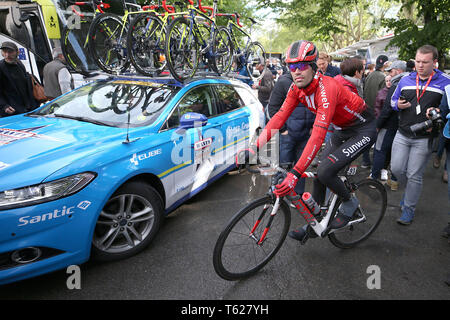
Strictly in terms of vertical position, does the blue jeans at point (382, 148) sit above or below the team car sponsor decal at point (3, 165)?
below

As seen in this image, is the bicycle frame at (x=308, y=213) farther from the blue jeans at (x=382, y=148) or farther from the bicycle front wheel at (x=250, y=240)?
the blue jeans at (x=382, y=148)

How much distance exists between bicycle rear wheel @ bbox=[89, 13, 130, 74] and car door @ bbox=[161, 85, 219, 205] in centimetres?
139

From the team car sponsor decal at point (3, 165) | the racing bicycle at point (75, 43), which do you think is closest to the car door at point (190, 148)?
the team car sponsor decal at point (3, 165)

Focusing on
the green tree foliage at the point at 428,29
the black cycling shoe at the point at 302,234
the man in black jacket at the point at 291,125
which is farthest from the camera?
the green tree foliage at the point at 428,29

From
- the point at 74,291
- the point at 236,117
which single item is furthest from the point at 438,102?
the point at 74,291

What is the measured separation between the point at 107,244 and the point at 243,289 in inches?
49.9

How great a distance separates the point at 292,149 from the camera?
405 cm

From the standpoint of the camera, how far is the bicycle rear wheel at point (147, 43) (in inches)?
159

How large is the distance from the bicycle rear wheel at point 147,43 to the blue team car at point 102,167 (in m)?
0.42

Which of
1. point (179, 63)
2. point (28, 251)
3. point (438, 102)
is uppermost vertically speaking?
point (179, 63)

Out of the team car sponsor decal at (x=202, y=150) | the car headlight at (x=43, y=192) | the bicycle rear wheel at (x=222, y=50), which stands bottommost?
the team car sponsor decal at (x=202, y=150)

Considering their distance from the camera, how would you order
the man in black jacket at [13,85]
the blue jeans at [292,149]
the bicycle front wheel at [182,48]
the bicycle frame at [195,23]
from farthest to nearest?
the man in black jacket at [13,85] < the bicycle frame at [195,23] < the bicycle front wheel at [182,48] < the blue jeans at [292,149]

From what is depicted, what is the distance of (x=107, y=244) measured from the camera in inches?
105
